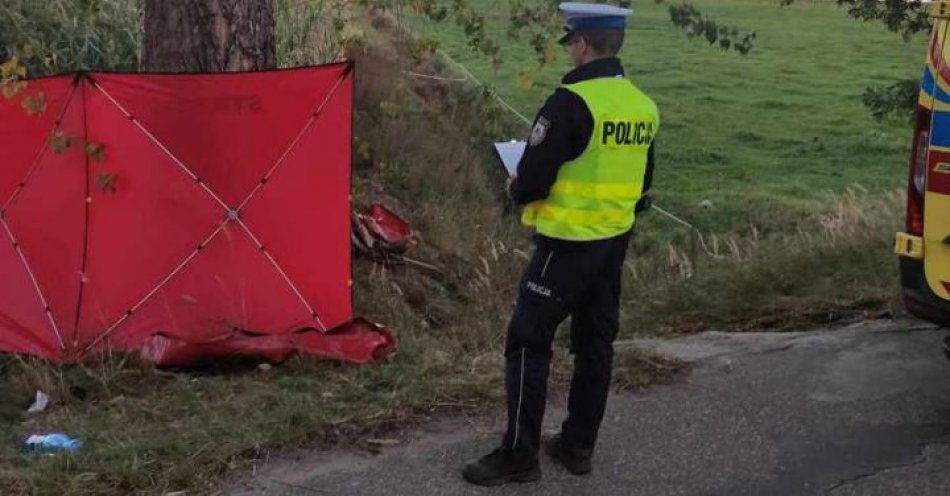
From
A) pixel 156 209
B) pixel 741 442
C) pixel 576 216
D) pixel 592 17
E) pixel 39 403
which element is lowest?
pixel 39 403

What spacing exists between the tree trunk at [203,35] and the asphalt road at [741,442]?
10.9ft

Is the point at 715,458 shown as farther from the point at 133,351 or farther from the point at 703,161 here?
the point at 703,161

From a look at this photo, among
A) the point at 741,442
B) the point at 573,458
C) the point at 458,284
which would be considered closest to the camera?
the point at 573,458

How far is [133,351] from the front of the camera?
629 cm

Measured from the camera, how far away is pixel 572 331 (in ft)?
14.9

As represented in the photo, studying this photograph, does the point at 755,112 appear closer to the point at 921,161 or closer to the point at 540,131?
the point at 921,161

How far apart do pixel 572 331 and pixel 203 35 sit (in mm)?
3741

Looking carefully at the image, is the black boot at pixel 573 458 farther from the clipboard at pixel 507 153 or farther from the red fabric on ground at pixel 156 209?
the clipboard at pixel 507 153

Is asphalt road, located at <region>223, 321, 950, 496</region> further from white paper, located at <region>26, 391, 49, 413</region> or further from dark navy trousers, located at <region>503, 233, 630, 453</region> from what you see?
white paper, located at <region>26, 391, 49, 413</region>

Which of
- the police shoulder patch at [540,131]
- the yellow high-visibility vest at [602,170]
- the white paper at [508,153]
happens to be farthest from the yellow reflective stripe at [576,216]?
the white paper at [508,153]

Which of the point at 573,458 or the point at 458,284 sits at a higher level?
the point at 573,458

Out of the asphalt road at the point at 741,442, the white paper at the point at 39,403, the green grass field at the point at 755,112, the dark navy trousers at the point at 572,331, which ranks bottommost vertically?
the green grass field at the point at 755,112

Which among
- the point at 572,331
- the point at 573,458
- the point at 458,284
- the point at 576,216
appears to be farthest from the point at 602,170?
the point at 458,284

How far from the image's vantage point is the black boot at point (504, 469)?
171 inches
